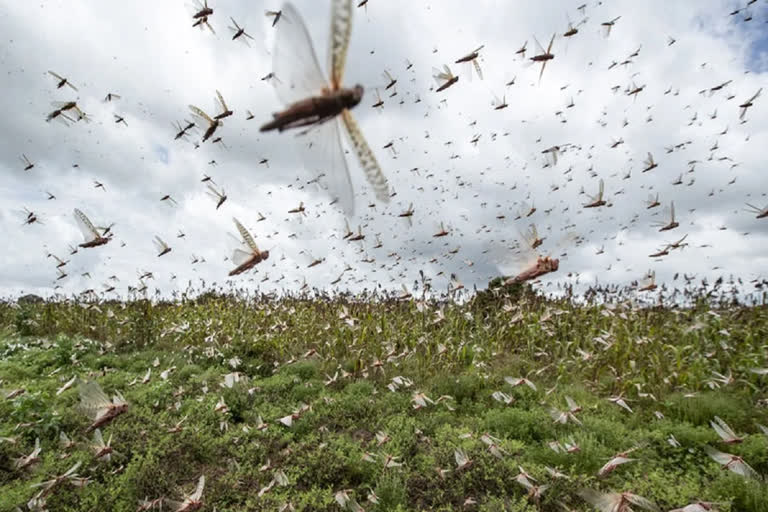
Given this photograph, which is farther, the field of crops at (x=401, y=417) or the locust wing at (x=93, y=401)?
the field of crops at (x=401, y=417)

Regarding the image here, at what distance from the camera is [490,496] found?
3.86 meters

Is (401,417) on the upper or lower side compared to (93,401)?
lower

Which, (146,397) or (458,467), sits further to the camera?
(146,397)

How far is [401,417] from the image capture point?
17.6 feet

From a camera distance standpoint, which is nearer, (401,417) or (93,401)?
(93,401)

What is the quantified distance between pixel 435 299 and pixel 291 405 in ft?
16.3

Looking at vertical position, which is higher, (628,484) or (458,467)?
(458,467)

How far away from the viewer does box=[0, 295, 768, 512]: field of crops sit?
13.0 ft

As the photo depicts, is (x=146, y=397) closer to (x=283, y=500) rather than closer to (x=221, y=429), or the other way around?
(x=221, y=429)

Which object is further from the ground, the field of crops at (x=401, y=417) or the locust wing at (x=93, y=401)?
the locust wing at (x=93, y=401)

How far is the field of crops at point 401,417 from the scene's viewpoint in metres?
3.97

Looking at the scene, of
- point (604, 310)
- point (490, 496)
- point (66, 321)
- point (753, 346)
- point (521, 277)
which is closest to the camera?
point (521, 277)

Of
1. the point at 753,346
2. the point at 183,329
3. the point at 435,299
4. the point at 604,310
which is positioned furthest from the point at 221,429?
the point at 753,346

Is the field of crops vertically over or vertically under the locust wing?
under
